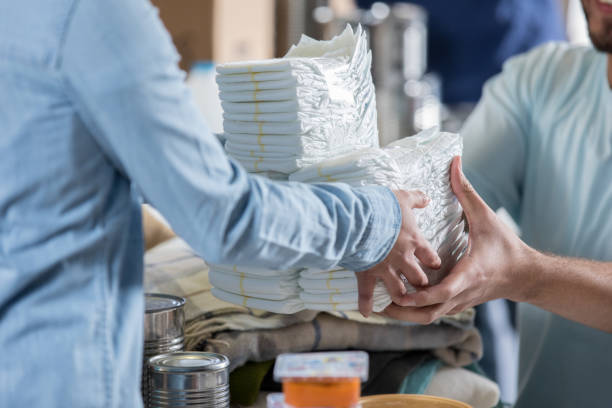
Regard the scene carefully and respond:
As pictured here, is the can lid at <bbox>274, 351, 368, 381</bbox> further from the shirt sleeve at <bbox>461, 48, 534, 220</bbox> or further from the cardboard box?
the cardboard box

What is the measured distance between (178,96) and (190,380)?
31 cm

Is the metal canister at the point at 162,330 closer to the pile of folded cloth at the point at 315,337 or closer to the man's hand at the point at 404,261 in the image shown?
the pile of folded cloth at the point at 315,337

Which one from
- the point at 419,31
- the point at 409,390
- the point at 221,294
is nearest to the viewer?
the point at 221,294

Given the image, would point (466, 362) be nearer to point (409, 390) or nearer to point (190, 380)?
point (409, 390)

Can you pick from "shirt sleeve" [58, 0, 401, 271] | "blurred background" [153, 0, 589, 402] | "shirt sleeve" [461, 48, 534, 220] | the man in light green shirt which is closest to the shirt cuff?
"shirt sleeve" [58, 0, 401, 271]

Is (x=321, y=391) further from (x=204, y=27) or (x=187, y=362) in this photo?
(x=204, y=27)

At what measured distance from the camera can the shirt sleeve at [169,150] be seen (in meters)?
0.62

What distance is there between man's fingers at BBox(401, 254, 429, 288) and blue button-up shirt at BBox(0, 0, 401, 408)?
0.19 meters

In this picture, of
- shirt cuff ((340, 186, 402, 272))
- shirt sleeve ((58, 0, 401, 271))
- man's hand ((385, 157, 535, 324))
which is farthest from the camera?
man's hand ((385, 157, 535, 324))

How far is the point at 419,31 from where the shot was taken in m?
3.05

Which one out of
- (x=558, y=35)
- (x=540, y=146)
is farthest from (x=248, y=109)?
(x=558, y=35)

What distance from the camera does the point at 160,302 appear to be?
984mm

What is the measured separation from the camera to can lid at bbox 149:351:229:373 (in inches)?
32.5

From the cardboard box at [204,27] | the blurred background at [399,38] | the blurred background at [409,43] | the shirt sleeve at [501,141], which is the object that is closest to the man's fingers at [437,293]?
the shirt sleeve at [501,141]
